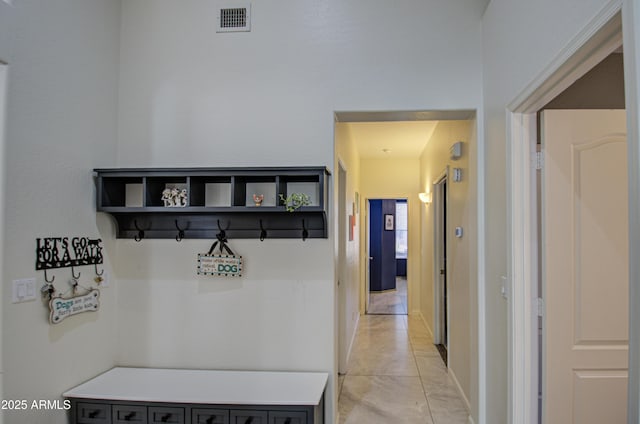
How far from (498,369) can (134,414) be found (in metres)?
2.07

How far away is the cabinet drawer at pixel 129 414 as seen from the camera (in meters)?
2.20

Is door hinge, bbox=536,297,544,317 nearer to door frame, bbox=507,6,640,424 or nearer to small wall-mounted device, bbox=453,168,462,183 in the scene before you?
door frame, bbox=507,6,640,424

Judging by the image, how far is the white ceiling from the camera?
4.77 m

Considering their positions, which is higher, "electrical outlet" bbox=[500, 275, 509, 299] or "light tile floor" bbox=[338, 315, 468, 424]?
"electrical outlet" bbox=[500, 275, 509, 299]

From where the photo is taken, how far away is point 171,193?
8.52 feet

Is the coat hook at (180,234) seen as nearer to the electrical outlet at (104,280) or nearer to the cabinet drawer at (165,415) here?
the electrical outlet at (104,280)

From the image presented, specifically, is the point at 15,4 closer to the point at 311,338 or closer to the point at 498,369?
the point at 311,338

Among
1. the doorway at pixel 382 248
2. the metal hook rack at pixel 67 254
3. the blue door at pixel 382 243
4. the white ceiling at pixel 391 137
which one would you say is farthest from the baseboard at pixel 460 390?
the blue door at pixel 382 243

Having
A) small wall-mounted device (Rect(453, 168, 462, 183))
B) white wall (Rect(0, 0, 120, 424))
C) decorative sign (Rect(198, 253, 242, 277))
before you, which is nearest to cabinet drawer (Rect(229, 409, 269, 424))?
decorative sign (Rect(198, 253, 242, 277))

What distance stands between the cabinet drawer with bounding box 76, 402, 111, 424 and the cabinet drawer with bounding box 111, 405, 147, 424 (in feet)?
0.13

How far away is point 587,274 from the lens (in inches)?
74.3

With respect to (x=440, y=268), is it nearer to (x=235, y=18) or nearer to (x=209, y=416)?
(x=209, y=416)

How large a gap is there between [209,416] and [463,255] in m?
2.30

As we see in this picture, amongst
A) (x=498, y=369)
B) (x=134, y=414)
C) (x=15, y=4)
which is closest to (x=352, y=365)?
(x=498, y=369)
